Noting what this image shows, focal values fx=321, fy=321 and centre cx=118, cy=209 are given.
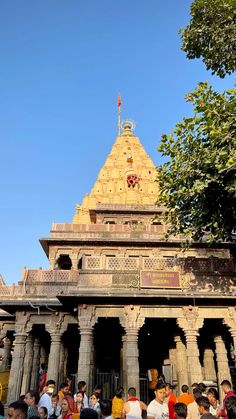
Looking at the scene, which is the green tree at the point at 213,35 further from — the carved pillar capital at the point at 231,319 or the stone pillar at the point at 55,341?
the stone pillar at the point at 55,341

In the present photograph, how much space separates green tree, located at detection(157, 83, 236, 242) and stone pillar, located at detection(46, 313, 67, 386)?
25.5 ft

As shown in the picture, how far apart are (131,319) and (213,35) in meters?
13.5

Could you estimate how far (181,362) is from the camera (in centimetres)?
1688

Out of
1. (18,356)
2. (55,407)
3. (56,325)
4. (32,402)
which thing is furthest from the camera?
(56,325)

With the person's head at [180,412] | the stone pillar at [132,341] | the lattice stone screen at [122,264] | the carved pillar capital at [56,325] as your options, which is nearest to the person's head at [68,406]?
the person's head at [180,412]

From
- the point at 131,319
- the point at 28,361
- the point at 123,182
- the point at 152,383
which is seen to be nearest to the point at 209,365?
the point at 152,383

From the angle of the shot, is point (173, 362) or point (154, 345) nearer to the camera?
point (173, 362)

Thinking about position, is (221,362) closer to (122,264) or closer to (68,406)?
(122,264)

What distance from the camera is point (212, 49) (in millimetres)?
14883

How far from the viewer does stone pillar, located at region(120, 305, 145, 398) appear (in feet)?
44.5

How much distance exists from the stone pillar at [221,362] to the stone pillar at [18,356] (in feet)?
30.9

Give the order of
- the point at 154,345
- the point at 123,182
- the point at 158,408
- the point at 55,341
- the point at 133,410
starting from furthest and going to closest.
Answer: the point at 123,182
the point at 154,345
the point at 55,341
the point at 133,410
the point at 158,408

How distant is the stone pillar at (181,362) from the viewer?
1608cm

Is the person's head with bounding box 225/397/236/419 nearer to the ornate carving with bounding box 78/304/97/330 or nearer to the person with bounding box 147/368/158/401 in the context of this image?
the ornate carving with bounding box 78/304/97/330
